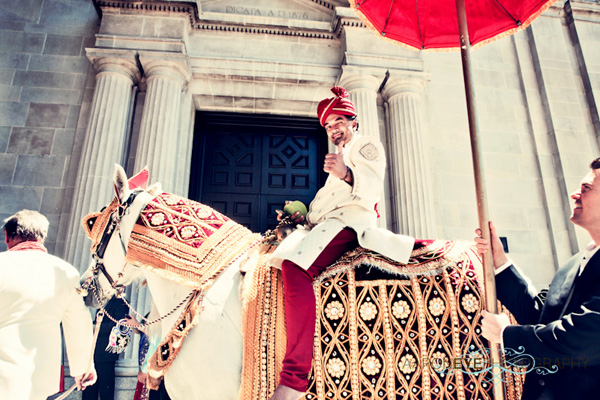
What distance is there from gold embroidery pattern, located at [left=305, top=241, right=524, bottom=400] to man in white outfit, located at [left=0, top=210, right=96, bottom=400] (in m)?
1.79

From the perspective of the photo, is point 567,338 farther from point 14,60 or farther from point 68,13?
point 68,13

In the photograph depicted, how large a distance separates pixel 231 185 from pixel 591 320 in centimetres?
574

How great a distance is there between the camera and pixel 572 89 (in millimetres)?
7547

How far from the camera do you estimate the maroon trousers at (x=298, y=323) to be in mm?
2025

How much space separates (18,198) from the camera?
5.98 metres

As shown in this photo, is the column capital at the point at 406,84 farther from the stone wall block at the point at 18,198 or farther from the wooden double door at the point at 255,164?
the stone wall block at the point at 18,198

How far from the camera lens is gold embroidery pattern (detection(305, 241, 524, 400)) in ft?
6.95

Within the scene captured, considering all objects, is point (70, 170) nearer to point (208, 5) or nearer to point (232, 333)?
point (208, 5)

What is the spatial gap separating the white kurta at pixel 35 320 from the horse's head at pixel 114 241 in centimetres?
28

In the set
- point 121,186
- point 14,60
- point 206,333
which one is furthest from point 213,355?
point 14,60

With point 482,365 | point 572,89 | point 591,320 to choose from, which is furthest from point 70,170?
point 572,89

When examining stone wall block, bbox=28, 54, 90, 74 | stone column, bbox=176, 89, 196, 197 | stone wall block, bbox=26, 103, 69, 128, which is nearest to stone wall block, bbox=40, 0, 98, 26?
stone wall block, bbox=28, 54, 90, 74

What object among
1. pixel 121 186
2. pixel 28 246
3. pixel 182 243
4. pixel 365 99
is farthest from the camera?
pixel 365 99

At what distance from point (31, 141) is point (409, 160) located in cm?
621
